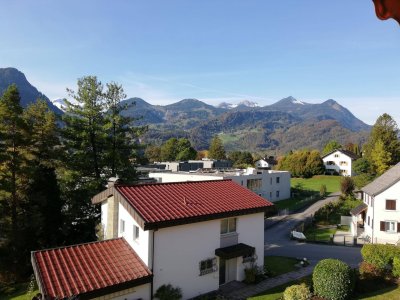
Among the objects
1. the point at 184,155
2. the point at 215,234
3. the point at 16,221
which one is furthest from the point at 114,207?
the point at 184,155

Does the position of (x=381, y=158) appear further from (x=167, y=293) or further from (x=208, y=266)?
(x=167, y=293)

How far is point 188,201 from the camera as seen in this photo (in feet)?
70.3

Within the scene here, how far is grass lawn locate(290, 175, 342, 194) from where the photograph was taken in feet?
262

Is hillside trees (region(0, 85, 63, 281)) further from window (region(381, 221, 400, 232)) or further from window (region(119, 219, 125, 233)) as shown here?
window (region(381, 221, 400, 232))

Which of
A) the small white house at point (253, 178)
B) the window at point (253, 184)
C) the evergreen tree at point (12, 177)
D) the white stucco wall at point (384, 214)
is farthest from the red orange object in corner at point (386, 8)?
the window at point (253, 184)

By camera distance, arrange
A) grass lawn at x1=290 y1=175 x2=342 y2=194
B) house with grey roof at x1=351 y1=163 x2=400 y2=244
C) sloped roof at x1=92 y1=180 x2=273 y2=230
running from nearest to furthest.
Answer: sloped roof at x1=92 y1=180 x2=273 y2=230 → house with grey roof at x1=351 y1=163 x2=400 y2=244 → grass lawn at x1=290 y1=175 x2=342 y2=194

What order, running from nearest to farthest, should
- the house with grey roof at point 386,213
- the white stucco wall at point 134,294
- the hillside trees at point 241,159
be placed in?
1. the white stucco wall at point 134,294
2. the house with grey roof at point 386,213
3. the hillside trees at point 241,159

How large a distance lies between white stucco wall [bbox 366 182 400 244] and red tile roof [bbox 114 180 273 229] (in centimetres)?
2136

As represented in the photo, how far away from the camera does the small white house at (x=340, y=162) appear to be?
332 feet

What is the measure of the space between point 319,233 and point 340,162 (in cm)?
6615

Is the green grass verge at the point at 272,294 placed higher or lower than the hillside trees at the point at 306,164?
lower

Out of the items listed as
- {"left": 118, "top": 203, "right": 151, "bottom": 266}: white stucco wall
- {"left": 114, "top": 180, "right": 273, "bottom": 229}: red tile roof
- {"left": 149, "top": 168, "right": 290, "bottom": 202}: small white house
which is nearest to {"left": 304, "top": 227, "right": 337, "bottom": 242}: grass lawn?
{"left": 149, "top": 168, "right": 290, "bottom": 202}: small white house

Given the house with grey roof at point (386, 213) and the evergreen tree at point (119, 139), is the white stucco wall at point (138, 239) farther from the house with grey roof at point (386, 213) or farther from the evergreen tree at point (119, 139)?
the house with grey roof at point (386, 213)


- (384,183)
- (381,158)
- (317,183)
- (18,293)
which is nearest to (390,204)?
(384,183)
